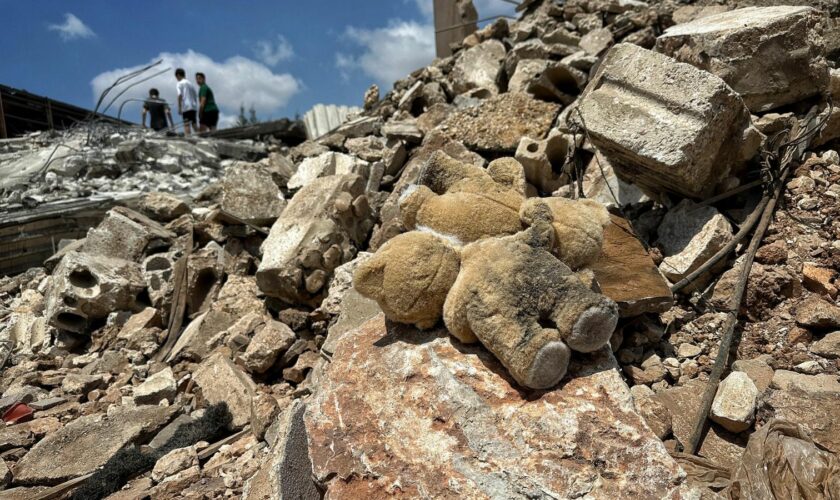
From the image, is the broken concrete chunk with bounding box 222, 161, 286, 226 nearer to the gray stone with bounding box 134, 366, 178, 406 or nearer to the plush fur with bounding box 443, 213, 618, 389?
the gray stone with bounding box 134, 366, 178, 406

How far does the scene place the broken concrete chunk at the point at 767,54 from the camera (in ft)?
11.9

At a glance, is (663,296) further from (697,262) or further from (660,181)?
(660,181)

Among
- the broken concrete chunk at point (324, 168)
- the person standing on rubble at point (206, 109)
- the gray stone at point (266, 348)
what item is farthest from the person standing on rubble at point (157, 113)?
the gray stone at point (266, 348)

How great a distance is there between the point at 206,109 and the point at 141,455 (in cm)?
815

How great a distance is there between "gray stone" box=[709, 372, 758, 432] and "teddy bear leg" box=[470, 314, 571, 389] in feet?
3.12

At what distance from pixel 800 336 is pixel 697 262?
0.67m

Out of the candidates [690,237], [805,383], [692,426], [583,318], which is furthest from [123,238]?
[805,383]

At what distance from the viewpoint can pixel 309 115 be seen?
33.1ft

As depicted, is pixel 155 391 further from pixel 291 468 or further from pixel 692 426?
pixel 692 426

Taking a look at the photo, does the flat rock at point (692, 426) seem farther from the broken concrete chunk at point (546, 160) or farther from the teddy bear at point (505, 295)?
the broken concrete chunk at point (546, 160)

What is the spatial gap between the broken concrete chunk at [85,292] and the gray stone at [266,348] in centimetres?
196

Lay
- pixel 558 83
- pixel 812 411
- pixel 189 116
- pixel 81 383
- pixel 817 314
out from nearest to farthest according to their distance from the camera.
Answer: pixel 812 411, pixel 817 314, pixel 81 383, pixel 558 83, pixel 189 116

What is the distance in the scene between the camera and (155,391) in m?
4.11

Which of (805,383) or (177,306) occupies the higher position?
(177,306)
